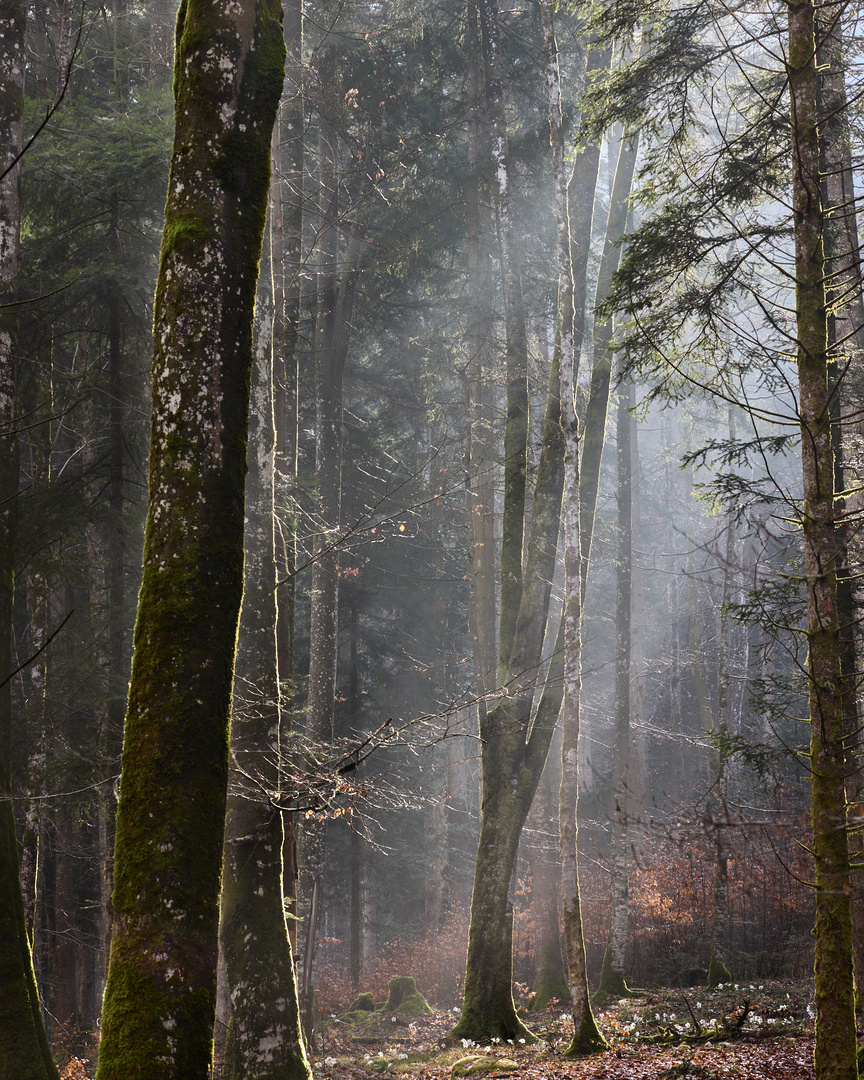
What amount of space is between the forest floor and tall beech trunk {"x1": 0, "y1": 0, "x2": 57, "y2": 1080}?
14.7 feet

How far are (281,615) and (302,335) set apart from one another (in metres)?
7.76

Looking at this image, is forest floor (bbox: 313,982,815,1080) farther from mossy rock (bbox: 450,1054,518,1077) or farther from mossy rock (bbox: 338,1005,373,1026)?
mossy rock (bbox: 338,1005,373,1026)

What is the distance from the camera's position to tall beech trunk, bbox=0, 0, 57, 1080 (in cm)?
554

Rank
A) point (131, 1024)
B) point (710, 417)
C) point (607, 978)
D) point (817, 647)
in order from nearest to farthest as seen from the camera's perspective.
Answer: point (131, 1024), point (817, 647), point (607, 978), point (710, 417)

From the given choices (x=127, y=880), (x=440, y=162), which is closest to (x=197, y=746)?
(x=127, y=880)

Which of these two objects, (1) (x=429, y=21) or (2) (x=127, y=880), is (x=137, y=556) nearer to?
(2) (x=127, y=880)

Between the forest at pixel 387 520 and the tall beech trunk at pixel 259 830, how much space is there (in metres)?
0.03

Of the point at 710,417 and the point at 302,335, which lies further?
the point at 710,417

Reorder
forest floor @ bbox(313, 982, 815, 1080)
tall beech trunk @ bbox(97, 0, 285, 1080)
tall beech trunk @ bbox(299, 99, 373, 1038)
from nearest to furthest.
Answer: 1. tall beech trunk @ bbox(97, 0, 285, 1080)
2. forest floor @ bbox(313, 982, 815, 1080)
3. tall beech trunk @ bbox(299, 99, 373, 1038)

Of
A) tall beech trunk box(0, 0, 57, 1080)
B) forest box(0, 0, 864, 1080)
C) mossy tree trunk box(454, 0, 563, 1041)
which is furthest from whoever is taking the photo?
mossy tree trunk box(454, 0, 563, 1041)

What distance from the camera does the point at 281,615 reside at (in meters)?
9.77

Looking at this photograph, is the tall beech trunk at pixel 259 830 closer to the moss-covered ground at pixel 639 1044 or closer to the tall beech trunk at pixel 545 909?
the moss-covered ground at pixel 639 1044

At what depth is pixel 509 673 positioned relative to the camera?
10875 millimetres

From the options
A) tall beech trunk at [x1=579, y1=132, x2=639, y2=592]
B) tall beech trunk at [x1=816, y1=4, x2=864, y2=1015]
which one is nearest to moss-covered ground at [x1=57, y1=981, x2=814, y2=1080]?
tall beech trunk at [x1=816, y1=4, x2=864, y2=1015]
